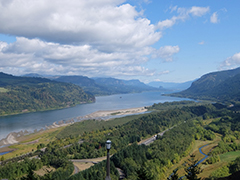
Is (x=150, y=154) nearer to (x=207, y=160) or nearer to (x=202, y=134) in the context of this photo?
(x=207, y=160)

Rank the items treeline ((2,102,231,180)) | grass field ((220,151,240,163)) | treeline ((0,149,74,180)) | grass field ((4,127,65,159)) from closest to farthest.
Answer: treeline ((0,149,74,180)), treeline ((2,102,231,180)), grass field ((220,151,240,163)), grass field ((4,127,65,159))

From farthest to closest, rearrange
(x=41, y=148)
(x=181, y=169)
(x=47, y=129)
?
(x=47, y=129) → (x=41, y=148) → (x=181, y=169)

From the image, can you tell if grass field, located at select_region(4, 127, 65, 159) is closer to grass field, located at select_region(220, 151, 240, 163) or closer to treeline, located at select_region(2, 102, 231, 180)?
treeline, located at select_region(2, 102, 231, 180)

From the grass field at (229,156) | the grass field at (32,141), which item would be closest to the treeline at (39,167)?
the grass field at (32,141)

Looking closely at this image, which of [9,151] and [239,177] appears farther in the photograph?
[9,151]

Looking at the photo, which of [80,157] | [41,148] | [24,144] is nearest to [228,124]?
[80,157]

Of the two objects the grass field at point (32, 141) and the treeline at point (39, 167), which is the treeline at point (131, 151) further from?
the grass field at point (32, 141)

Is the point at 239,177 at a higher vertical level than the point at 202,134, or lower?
higher

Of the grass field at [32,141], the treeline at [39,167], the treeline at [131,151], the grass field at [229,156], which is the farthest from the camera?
the grass field at [32,141]

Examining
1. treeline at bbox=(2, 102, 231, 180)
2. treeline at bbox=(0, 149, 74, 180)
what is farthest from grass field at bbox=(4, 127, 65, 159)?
treeline at bbox=(0, 149, 74, 180)

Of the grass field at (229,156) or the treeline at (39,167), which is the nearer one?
the treeline at (39,167)

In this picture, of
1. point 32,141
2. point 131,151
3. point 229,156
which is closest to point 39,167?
point 131,151
